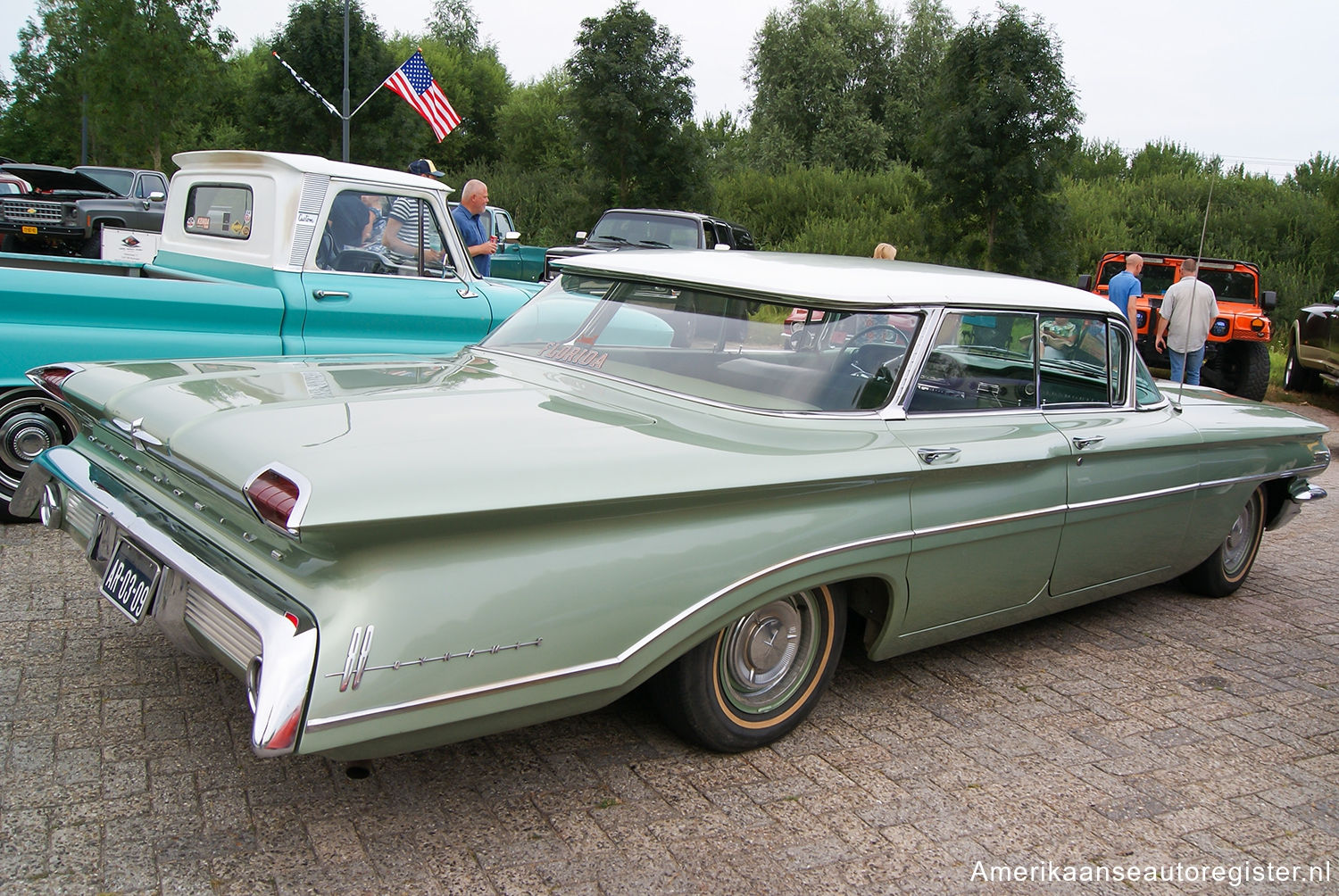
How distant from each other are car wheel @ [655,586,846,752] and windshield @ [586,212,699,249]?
10.4 meters

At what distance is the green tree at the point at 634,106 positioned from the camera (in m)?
18.4

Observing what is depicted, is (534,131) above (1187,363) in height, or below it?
above

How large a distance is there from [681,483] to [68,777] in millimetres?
1713

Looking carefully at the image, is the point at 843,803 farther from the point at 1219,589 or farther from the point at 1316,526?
the point at 1316,526

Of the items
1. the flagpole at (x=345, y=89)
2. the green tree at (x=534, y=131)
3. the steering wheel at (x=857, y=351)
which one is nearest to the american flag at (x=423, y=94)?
the flagpole at (x=345, y=89)

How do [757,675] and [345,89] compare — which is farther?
[345,89]

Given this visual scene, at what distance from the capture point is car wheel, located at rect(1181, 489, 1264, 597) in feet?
15.8

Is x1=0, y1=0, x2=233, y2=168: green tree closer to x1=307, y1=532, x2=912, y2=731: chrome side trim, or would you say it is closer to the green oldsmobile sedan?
the green oldsmobile sedan

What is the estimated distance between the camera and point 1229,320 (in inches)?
460

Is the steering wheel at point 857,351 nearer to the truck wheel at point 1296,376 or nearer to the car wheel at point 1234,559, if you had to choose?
the car wheel at point 1234,559

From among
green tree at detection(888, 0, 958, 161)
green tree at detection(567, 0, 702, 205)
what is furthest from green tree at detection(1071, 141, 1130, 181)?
green tree at detection(567, 0, 702, 205)

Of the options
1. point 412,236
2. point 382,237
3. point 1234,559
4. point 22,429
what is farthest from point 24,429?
point 1234,559

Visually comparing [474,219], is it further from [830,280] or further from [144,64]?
[144,64]

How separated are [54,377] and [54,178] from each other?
18.1 m
